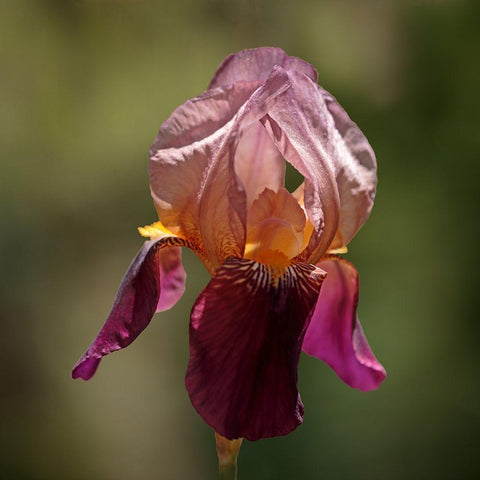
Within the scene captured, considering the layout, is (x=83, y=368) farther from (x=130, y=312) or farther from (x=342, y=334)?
(x=342, y=334)

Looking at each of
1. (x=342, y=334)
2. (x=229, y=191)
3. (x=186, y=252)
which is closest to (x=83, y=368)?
(x=229, y=191)

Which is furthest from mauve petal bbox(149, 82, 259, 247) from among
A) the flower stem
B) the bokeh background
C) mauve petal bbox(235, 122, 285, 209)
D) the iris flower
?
the bokeh background

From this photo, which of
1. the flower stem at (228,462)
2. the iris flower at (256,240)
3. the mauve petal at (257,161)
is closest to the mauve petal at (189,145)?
the iris flower at (256,240)

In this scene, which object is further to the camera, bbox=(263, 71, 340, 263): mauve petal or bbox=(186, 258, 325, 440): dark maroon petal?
bbox=(263, 71, 340, 263): mauve petal

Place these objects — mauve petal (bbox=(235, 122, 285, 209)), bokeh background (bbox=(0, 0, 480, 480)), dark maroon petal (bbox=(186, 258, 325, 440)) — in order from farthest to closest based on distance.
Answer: bokeh background (bbox=(0, 0, 480, 480)) → mauve petal (bbox=(235, 122, 285, 209)) → dark maroon petal (bbox=(186, 258, 325, 440))

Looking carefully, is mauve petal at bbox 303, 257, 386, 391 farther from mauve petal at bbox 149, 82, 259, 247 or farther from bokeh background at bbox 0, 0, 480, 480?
bokeh background at bbox 0, 0, 480, 480

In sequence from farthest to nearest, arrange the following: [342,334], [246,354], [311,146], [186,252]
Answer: [186,252]
[342,334]
[311,146]
[246,354]

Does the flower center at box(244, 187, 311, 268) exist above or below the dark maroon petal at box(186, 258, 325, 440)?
above
